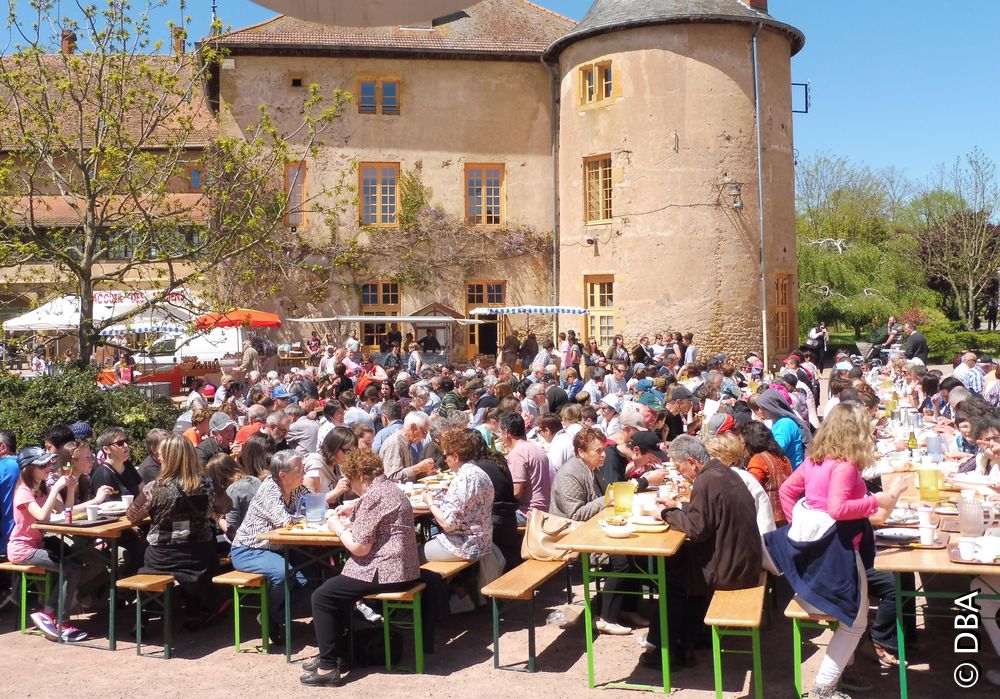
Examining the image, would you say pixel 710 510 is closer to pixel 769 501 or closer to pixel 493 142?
pixel 769 501

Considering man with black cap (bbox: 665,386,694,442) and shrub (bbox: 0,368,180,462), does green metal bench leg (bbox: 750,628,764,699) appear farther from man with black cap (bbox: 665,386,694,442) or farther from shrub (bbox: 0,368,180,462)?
shrub (bbox: 0,368,180,462)

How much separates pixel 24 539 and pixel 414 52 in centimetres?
2231

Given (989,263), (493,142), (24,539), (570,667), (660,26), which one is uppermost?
(660,26)

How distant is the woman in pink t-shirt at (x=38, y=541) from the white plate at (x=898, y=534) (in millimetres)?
5414

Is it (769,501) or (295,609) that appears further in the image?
(295,609)

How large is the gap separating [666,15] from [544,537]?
65.8ft

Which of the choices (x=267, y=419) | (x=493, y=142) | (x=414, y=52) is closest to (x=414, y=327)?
(x=493, y=142)

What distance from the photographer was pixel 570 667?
6.43 metres

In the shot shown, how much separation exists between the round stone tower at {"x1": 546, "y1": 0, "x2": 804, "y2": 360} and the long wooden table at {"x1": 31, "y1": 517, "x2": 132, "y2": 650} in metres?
19.2

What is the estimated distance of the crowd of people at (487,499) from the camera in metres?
5.40

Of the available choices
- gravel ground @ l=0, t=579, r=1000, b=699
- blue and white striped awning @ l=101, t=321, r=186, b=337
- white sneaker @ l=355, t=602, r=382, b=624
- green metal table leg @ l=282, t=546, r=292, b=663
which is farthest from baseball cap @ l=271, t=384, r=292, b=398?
green metal table leg @ l=282, t=546, r=292, b=663

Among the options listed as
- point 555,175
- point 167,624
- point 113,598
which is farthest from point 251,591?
point 555,175

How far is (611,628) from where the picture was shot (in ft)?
23.2

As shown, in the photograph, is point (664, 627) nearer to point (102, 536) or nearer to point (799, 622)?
point (799, 622)
